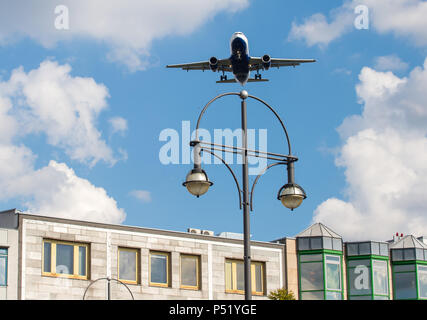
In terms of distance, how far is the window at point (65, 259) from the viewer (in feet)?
144

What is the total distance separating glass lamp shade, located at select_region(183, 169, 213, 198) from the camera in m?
19.7

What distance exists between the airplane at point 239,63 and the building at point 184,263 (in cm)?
1402

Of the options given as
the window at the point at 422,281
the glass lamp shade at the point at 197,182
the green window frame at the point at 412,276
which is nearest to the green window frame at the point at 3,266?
the glass lamp shade at the point at 197,182

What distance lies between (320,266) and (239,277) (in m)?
5.82

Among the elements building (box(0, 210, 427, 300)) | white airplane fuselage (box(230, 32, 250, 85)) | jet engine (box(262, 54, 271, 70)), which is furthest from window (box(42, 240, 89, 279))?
jet engine (box(262, 54, 271, 70))

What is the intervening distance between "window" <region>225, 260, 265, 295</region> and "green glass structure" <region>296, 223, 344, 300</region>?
9.91 ft

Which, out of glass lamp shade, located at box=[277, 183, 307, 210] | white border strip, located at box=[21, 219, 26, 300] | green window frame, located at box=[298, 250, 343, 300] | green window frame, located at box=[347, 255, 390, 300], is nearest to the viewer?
glass lamp shade, located at box=[277, 183, 307, 210]

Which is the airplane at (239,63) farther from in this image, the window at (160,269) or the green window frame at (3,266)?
the green window frame at (3,266)

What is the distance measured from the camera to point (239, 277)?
51188mm

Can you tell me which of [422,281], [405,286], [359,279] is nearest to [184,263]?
[359,279]

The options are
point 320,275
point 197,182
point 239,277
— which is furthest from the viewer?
point 320,275

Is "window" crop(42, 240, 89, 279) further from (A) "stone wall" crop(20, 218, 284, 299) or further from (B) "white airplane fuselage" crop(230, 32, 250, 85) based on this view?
(B) "white airplane fuselage" crop(230, 32, 250, 85)

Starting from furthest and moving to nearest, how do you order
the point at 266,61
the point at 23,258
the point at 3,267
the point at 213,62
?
the point at 266,61 → the point at 213,62 → the point at 23,258 → the point at 3,267

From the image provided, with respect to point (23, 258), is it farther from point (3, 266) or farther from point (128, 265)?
point (128, 265)
